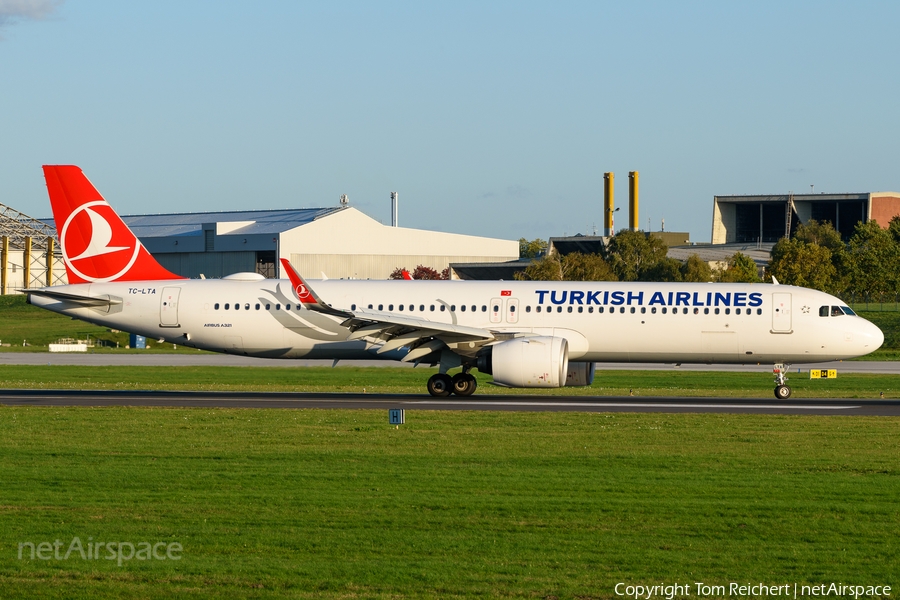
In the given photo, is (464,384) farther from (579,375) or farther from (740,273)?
(740,273)

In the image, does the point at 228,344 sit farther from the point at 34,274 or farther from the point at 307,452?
the point at 34,274

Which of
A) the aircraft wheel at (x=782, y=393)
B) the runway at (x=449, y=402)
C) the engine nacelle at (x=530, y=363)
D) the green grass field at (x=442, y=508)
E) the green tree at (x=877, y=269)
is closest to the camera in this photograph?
the green grass field at (x=442, y=508)

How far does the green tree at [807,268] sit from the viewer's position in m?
73.5

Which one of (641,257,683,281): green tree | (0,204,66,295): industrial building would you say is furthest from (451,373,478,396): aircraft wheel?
(0,204,66,295): industrial building

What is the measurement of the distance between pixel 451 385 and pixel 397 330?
251cm

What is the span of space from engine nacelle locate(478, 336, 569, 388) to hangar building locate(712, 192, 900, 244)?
83649mm

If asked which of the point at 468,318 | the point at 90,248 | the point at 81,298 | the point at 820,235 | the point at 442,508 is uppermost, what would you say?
the point at 820,235

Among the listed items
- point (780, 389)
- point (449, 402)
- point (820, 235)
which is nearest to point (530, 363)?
point (449, 402)

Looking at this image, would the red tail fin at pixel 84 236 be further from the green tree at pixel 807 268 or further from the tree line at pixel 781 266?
the green tree at pixel 807 268

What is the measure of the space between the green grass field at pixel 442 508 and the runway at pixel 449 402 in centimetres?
502

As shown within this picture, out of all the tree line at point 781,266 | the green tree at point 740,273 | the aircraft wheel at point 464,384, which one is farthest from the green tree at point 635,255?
the aircraft wheel at point 464,384

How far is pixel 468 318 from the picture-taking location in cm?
2942

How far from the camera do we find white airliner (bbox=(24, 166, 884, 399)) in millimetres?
28922

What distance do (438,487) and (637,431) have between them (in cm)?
762
